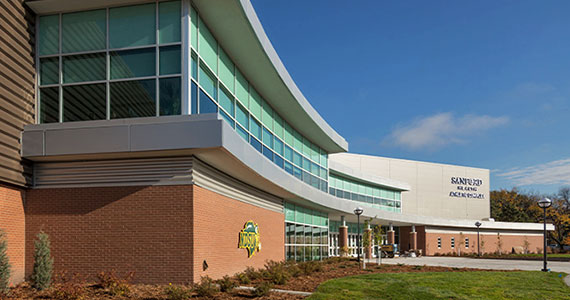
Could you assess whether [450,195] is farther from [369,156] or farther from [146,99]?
[146,99]

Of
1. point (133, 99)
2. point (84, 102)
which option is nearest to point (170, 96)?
point (133, 99)

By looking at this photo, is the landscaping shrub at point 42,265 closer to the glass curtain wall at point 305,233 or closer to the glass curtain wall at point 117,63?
the glass curtain wall at point 117,63

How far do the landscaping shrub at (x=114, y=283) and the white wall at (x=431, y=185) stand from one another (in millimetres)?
46324

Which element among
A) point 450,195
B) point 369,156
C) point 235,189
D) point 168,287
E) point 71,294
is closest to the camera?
point 71,294

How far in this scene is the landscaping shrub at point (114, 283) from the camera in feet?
41.2

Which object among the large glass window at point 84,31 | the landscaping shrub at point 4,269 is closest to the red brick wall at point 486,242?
the large glass window at point 84,31

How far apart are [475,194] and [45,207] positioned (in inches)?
2614

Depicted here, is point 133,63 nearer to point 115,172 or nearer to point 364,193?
point 115,172

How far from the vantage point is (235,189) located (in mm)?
18938

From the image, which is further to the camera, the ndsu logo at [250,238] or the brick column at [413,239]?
the brick column at [413,239]

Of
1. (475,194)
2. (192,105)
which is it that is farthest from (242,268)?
(475,194)

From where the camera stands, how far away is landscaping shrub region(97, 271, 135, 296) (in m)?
12.6

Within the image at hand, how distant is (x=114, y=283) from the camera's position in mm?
12930

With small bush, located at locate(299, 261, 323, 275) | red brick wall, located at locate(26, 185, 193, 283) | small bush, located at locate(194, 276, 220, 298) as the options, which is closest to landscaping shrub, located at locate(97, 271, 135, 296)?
red brick wall, located at locate(26, 185, 193, 283)
